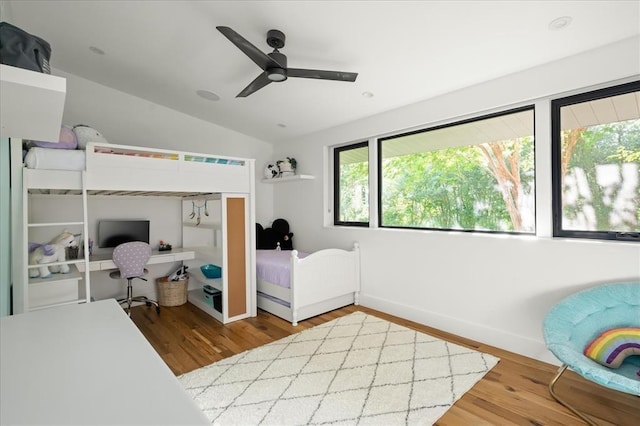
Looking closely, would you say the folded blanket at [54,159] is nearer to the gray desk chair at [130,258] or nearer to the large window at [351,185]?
the gray desk chair at [130,258]

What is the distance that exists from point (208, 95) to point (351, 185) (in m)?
2.09

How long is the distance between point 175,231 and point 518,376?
13.6 ft

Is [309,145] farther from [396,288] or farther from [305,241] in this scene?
[396,288]

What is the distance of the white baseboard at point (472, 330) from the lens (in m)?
2.48

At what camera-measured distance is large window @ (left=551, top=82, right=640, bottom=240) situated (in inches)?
87.1

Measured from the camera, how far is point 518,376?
2244 millimetres

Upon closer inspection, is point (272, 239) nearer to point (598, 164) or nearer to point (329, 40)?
point (329, 40)

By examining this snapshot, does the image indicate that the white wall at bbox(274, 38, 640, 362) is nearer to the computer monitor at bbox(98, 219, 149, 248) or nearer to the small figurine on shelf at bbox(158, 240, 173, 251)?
the small figurine on shelf at bbox(158, 240, 173, 251)

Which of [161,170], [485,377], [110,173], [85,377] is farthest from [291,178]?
[85,377]

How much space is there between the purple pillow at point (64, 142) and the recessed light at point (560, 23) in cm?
364

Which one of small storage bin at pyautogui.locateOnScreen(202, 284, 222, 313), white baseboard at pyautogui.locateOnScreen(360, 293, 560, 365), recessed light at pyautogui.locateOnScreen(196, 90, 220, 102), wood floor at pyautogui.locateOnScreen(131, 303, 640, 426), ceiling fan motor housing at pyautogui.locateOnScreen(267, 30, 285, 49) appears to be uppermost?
recessed light at pyautogui.locateOnScreen(196, 90, 220, 102)

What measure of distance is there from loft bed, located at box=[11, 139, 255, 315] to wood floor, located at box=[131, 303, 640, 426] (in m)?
0.93

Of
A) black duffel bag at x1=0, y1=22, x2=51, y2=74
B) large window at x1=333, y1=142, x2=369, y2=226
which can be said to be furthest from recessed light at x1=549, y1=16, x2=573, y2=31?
black duffel bag at x1=0, y1=22, x2=51, y2=74

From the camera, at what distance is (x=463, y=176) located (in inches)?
124
